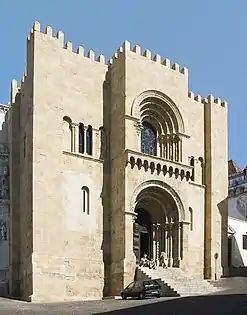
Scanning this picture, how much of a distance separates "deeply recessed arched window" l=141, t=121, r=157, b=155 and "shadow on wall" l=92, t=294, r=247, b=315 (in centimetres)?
1295

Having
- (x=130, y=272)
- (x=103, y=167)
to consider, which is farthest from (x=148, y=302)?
(x=103, y=167)

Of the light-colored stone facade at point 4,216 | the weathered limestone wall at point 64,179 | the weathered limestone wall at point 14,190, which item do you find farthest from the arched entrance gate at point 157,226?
the light-colored stone facade at point 4,216

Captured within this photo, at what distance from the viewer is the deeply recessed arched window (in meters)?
41.9

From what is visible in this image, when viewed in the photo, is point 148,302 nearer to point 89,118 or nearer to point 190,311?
point 190,311

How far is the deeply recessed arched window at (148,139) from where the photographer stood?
41875 mm

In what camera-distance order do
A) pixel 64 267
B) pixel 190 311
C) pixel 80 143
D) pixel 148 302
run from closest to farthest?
pixel 190 311
pixel 148 302
pixel 64 267
pixel 80 143

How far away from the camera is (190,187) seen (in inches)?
1703

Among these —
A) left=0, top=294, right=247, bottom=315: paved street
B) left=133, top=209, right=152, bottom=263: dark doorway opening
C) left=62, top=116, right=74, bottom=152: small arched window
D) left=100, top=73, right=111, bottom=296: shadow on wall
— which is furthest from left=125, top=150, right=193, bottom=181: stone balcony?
left=0, top=294, right=247, bottom=315: paved street

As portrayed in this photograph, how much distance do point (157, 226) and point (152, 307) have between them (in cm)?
1460

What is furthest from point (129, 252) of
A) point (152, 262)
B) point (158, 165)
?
point (158, 165)

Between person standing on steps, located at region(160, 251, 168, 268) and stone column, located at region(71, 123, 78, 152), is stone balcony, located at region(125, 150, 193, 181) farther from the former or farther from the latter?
person standing on steps, located at region(160, 251, 168, 268)

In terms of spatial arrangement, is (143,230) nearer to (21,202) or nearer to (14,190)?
(21,202)

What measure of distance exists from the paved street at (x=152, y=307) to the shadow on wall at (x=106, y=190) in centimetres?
704

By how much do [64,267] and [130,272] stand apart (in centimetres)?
378
